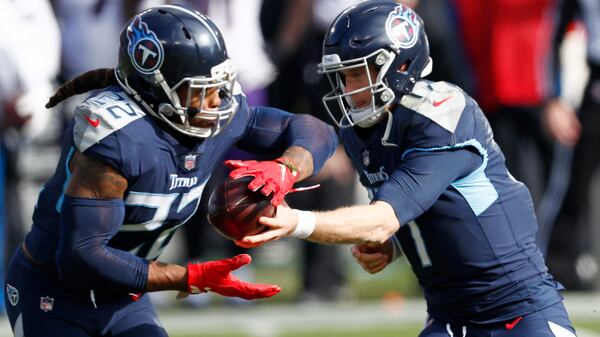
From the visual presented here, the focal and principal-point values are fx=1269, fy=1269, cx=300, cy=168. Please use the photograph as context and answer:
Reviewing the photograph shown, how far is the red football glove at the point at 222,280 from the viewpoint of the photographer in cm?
420

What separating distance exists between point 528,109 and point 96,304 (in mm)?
4662

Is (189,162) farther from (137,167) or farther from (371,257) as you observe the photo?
(371,257)

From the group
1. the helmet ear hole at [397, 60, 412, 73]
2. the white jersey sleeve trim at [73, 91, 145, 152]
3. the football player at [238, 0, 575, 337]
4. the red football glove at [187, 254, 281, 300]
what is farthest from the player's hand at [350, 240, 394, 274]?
the white jersey sleeve trim at [73, 91, 145, 152]

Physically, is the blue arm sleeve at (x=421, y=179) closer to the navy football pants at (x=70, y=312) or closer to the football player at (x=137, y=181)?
the football player at (x=137, y=181)

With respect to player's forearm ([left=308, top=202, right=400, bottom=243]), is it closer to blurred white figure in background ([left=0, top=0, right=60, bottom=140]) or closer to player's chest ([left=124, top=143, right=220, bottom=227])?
player's chest ([left=124, top=143, right=220, bottom=227])

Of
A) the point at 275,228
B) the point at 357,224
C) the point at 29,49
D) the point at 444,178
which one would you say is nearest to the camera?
the point at 275,228

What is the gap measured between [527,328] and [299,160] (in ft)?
3.27

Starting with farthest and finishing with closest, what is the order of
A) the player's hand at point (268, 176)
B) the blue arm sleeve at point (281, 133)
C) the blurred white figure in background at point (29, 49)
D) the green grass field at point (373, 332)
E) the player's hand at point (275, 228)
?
1. the blurred white figure in background at point (29, 49)
2. the green grass field at point (373, 332)
3. the blue arm sleeve at point (281, 133)
4. the player's hand at point (268, 176)
5. the player's hand at point (275, 228)

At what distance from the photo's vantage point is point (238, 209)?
4.05m

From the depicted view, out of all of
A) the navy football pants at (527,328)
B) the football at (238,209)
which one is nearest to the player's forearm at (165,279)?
the football at (238,209)

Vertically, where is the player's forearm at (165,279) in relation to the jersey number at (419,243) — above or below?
below

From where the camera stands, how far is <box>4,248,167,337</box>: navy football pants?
451 centimetres

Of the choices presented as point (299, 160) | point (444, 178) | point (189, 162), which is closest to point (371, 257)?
point (299, 160)

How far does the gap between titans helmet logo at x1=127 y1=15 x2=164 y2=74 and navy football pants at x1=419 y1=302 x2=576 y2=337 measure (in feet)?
4.49
